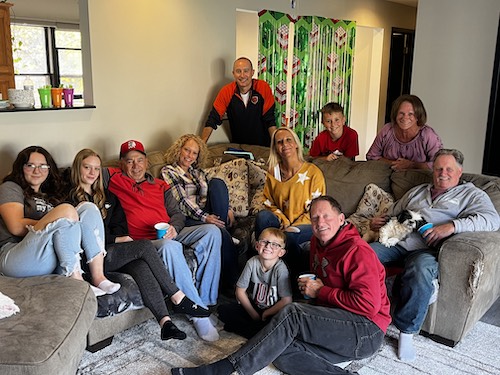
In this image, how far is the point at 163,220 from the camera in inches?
127

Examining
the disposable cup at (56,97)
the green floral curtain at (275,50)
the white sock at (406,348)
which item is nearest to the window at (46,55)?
the green floral curtain at (275,50)

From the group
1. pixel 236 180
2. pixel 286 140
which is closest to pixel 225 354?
pixel 286 140

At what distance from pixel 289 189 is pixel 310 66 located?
11.8 feet

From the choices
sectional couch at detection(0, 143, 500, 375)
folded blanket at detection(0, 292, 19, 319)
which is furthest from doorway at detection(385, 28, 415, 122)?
folded blanket at detection(0, 292, 19, 319)

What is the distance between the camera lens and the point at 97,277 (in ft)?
8.75

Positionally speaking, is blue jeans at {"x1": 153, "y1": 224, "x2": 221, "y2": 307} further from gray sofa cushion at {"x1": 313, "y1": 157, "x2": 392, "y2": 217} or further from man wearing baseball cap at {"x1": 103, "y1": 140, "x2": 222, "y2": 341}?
gray sofa cushion at {"x1": 313, "y1": 157, "x2": 392, "y2": 217}

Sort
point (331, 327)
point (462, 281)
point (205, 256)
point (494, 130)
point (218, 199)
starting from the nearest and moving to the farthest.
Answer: point (331, 327)
point (462, 281)
point (205, 256)
point (218, 199)
point (494, 130)

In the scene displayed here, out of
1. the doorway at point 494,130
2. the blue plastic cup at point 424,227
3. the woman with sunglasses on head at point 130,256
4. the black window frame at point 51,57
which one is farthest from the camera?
the black window frame at point 51,57

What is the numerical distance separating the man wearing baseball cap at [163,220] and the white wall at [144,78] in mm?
852

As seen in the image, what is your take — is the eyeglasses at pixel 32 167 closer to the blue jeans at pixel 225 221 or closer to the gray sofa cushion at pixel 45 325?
the gray sofa cushion at pixel 45 325

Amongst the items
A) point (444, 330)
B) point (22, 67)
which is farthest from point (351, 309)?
point (22, 67)

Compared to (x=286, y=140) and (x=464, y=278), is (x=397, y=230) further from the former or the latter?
(x=286, y=140)

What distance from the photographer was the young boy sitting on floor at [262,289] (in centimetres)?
271

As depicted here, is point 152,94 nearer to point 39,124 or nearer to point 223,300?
point 39,124
